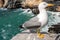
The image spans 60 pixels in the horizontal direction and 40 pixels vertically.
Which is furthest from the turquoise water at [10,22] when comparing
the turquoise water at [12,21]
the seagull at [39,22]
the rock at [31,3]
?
the seagull at [39,22]

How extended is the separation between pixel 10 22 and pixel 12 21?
0.40 m

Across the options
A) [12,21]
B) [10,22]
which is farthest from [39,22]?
[12,21]

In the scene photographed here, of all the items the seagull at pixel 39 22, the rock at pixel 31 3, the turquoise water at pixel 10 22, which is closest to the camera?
the seagull at pixel 39 22

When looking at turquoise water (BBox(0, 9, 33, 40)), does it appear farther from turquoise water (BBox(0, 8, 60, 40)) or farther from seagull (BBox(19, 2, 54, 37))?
seagull (BBox(19, 2, 54, 37))

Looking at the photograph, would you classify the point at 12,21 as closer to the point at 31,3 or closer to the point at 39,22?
the point at 31,3

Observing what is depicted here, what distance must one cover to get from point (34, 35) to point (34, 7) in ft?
62.7

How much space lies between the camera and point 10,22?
2288 centimetres

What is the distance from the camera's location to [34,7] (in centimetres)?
2788

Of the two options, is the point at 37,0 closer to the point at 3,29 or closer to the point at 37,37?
the point at 3,29

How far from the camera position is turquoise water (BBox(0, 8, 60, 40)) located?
1842cm

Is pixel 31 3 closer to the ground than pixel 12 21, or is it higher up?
higher up

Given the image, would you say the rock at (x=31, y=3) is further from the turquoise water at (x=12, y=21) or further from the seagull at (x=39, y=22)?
the seagull at (x=39, y=22)

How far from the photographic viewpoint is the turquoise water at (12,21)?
18.4m

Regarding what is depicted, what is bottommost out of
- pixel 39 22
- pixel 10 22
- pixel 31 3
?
pixel 10 22
